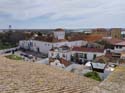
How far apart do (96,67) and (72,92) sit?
1829 centimetres

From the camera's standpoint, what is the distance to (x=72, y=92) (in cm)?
447

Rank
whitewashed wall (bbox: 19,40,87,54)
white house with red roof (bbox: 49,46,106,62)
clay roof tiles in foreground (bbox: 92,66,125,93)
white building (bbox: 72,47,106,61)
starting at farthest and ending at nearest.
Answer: whitewashed wall (bbox: 19,40,87,54) < white house with red roof (bbox: 49,46,106,62) < white building (bbox: 72,47,106,61) < clay roof tiles in foreground (bbox: 92,66,125,93)

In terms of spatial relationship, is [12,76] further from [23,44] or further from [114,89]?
[23,44]

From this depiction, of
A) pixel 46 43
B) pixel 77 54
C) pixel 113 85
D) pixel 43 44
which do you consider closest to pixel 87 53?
pixel 77 54

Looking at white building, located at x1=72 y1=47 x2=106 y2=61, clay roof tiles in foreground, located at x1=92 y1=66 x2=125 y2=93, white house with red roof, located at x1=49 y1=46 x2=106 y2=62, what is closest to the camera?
clay roof tiles in foreground, located at x1=92 y1=66 x2=125 y2=93

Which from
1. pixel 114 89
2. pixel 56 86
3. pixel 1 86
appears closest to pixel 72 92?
pixel 56 86

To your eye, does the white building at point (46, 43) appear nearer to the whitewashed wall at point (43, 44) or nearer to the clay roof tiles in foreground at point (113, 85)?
the whitewashed wall at point (43, 44)

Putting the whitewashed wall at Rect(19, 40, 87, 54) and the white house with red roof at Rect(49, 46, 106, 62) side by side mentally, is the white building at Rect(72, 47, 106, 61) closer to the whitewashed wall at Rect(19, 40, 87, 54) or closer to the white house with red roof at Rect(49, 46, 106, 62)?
the white house with red roof at Rect(49, 46, 106, 62)

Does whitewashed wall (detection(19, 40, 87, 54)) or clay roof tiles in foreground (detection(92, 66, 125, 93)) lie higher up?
clay roof tiles in foreground (detection(92, 66, 125, 93))

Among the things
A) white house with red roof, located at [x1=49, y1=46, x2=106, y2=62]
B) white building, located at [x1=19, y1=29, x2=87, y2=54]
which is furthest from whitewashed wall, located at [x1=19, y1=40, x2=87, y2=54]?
white house with red roof, located at [x1=49, y1=46, x2=106, y2=62]

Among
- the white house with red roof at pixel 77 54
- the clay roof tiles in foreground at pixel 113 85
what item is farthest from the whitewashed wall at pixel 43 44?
the clay roof tiles in foreground at pixel 113 85

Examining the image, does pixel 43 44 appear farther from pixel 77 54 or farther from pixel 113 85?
pixel 113 85

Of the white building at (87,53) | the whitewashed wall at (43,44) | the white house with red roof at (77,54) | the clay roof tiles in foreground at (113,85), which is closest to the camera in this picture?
the clay roof tiles in foreground at (113,85)

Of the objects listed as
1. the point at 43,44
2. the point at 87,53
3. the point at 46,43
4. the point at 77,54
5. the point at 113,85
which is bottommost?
the point at 77,54
